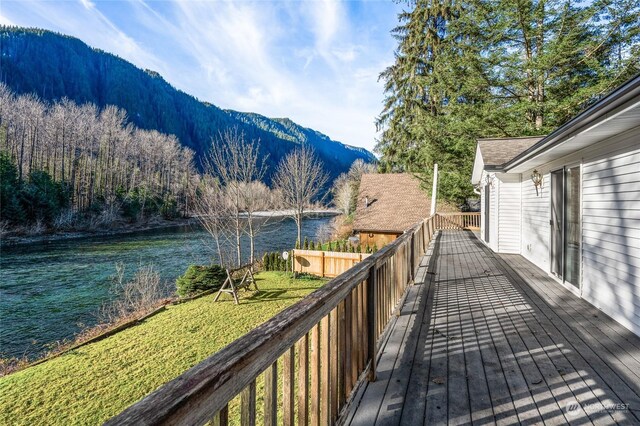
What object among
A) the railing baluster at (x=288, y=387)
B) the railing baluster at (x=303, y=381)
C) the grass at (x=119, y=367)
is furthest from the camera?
the grass at (x=119, y=367)

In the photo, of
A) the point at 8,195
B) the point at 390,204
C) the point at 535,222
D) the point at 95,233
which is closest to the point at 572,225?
the point at 535,222

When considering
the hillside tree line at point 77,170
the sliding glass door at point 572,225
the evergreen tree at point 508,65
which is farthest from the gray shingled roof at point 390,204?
the hillside tree line at point 77,170

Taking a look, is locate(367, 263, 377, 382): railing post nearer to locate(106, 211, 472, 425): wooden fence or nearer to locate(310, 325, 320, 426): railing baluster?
locate(106, 211, 472, 425): wooden fence

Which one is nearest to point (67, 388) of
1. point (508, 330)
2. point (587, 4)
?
point (508, 330)

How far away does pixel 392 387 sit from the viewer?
2303 millimetres

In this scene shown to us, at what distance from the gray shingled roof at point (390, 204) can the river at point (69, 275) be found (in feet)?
18.8

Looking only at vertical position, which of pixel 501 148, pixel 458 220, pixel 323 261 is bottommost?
pixel 323 261

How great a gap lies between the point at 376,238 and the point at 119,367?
47.6ft

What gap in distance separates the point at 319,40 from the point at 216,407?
A: 14.7m

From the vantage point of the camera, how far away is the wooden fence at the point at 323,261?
12.8 metres

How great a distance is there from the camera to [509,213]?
8102 millimetres

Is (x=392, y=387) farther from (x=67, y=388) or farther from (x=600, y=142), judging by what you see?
(x=67, y=388)

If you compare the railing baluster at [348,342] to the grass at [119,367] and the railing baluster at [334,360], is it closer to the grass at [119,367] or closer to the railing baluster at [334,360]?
the railing baluster at [334,360]

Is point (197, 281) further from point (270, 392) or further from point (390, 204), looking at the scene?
point (390, 204)
